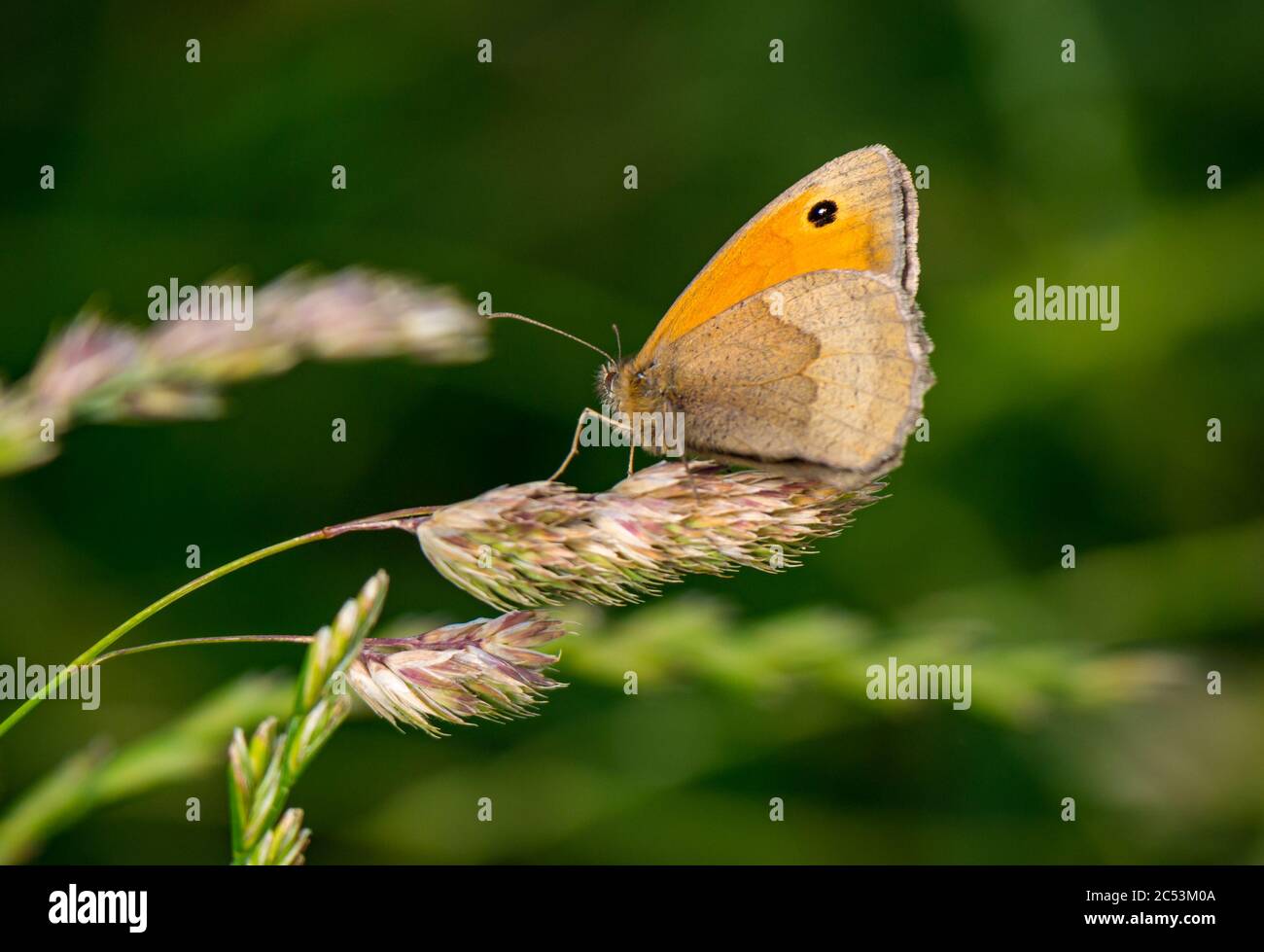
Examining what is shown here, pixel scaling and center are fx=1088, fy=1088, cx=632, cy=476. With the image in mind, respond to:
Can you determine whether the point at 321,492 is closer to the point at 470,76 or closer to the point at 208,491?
the point at 208,491

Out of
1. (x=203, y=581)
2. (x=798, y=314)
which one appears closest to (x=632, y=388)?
(x=798, y=314)

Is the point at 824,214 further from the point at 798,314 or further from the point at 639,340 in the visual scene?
the point at 639,340

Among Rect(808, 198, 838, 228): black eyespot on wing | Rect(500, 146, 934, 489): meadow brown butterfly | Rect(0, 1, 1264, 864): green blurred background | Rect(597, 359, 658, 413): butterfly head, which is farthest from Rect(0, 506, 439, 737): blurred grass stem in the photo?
Rect(0, 1, 1264, 864): green blurred background

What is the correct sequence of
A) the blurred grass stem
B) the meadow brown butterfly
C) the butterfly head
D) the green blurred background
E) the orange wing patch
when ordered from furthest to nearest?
the green blurred background < the butterfly head < the orange wing patch < the meadow brown butterfly < the blurred grass stem

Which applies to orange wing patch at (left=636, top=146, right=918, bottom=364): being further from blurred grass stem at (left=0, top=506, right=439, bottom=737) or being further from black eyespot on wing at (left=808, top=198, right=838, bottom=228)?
blurred grass stem at (left=0, top=506, right=439, bottom=737)
